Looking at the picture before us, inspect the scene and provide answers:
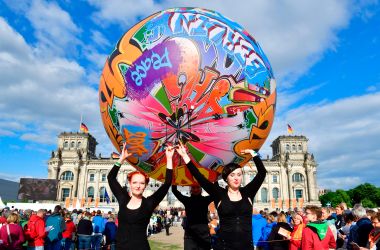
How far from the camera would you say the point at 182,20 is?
491 cm

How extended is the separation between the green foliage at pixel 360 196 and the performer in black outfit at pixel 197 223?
282ft

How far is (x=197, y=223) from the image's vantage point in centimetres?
525

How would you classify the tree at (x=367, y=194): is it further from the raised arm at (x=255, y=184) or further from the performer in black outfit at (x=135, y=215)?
the performer in black outfit at (x=135, y=215)

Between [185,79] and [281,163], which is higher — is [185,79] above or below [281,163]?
below

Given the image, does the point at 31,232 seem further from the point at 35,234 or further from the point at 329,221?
the point at 329,221

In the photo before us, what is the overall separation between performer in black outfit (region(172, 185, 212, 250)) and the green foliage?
86.1 metres

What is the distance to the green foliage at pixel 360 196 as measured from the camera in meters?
82.9

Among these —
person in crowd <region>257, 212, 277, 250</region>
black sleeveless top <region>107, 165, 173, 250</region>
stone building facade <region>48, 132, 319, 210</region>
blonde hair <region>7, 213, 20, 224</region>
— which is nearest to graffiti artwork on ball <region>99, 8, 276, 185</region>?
black sleeveless top <region>107, 165, 173, 250</region>

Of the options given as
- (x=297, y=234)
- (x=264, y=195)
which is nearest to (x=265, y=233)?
(x=297, y=234)

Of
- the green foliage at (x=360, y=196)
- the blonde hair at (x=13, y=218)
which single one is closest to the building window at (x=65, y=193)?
the green foliage at (x=360, y=196)

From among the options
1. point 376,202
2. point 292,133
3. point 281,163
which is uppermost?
point 292,133

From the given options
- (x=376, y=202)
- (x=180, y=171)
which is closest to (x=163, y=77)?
(x=180, y=171)

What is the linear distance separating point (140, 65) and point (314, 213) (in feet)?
14.5

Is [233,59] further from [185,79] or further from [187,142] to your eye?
[187,142]
